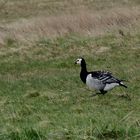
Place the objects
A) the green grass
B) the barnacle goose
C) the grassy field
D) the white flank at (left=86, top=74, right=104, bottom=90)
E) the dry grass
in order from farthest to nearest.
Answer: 1. the dry grass
2. the white flank at (left=86, top=74, right=104, bottom=90)
3. the barnacle goose
4. the grassy field
5. the green grass

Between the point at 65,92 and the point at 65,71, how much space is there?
5.89 m

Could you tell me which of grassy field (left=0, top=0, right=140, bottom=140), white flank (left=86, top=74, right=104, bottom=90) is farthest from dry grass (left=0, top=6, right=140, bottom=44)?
white flank (left=86, top=74, right=104, bottom=90)

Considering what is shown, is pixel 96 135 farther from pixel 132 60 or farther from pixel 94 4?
pixel 94 4

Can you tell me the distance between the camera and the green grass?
364 inches

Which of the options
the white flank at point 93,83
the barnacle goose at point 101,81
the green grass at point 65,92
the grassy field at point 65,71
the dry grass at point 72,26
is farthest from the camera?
the dry grass at point 72,26

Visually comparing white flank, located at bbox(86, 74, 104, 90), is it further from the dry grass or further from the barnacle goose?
the dry grass

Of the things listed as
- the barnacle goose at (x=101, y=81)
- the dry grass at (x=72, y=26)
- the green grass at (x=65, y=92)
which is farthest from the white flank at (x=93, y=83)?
the dry grass at (x=72, y=26)

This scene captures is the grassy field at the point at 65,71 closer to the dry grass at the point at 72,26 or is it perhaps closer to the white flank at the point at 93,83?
the dry grass at the point at 72,26

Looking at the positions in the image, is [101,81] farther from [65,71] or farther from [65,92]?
[65,71]

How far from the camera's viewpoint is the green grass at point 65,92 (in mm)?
9250

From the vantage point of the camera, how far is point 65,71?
25.0 m

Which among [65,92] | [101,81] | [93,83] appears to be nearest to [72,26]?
[65,92]

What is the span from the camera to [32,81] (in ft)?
73.5

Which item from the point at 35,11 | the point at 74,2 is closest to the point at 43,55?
the point at 35,11
